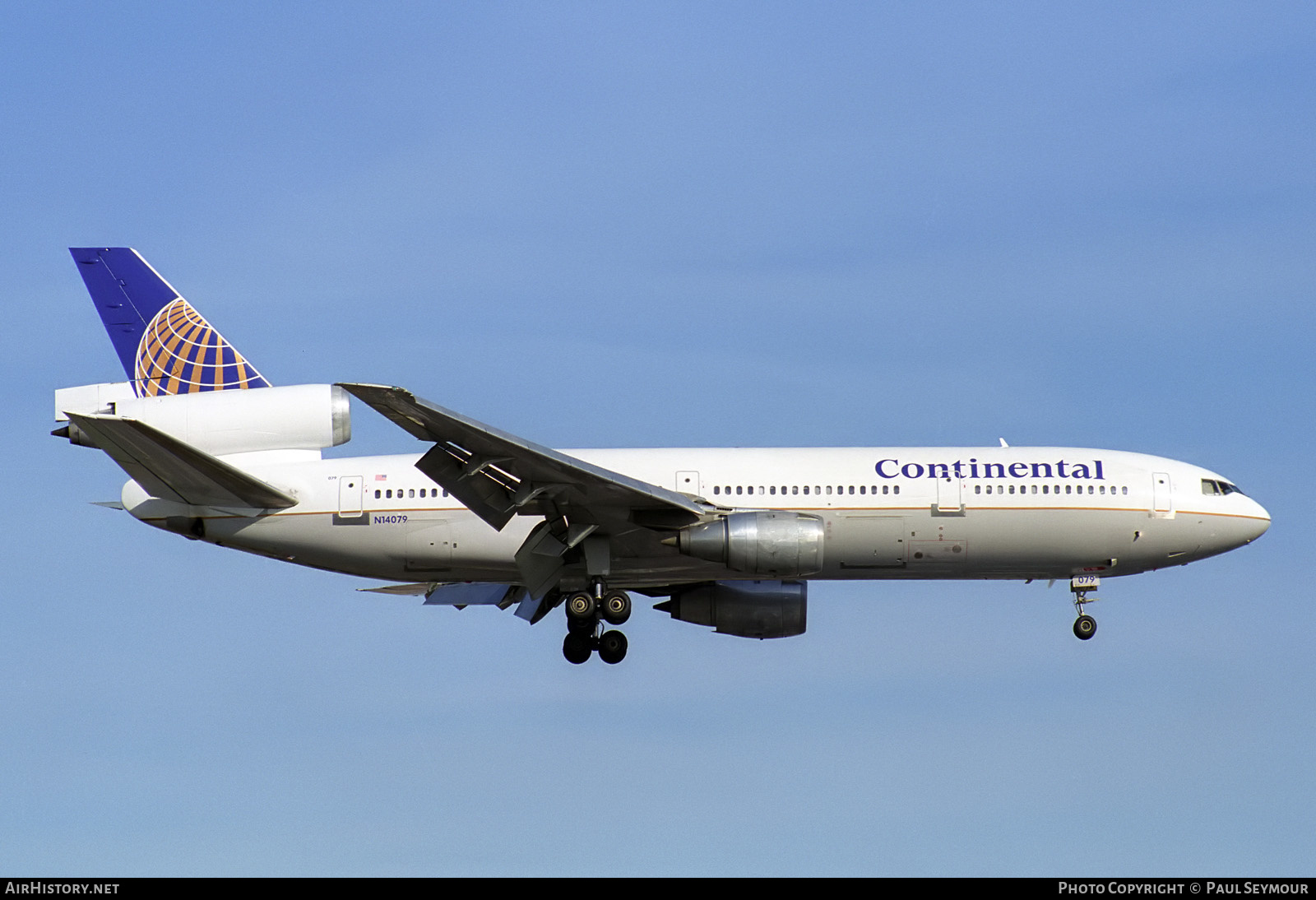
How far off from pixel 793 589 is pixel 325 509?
10.8 meters

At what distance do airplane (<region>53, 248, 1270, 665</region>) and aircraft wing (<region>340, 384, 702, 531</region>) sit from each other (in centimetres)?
8

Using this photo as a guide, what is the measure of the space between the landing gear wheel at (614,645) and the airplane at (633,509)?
0.04 metres

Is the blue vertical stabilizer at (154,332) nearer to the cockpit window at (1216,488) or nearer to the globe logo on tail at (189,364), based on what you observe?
the globe logo on tail at (189,364)

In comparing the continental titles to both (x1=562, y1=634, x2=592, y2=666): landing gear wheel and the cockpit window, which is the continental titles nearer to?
the cockpit window

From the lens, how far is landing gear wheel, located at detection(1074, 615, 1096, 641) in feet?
120

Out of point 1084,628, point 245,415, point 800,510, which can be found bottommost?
point 1084,628

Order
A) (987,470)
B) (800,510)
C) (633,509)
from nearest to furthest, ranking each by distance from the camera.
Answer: (633,509)
(800,510)
(987,470)

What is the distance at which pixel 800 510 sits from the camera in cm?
3428

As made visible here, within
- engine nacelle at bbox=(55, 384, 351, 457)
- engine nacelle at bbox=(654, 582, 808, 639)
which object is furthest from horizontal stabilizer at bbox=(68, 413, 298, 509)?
engine nacelle at bbox=(654, 582, 808, 639)

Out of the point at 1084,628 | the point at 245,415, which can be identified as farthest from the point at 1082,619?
the point at 245,415

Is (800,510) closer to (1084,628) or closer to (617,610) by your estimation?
(617,610)

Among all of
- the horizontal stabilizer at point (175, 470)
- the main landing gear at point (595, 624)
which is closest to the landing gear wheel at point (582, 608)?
the main landing gear at point (595, 624)

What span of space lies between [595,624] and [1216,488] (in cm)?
1466

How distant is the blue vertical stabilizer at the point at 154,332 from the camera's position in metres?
36.8
